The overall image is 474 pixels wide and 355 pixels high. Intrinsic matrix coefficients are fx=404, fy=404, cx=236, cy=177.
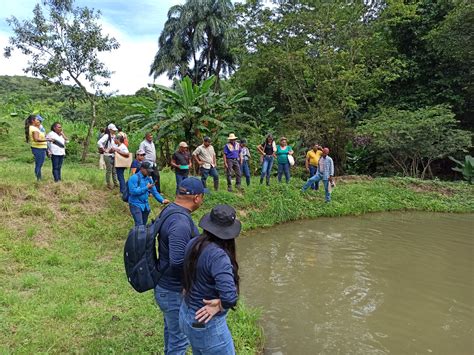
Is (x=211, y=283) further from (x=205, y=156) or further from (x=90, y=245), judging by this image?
(x=205, y=156)

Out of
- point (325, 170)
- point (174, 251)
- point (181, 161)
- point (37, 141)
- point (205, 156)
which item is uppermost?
point (37, 141)

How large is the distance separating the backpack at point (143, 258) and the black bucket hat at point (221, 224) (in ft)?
1.44

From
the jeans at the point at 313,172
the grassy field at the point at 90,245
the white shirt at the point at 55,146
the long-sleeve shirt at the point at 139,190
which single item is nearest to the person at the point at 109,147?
the grassy field at the point at 90,245

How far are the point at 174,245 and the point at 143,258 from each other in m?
0.33

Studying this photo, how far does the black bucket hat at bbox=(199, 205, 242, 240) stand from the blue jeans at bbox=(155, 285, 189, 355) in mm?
763

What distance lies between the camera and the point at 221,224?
271cm

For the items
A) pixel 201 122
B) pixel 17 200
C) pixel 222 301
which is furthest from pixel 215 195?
pixel 222 301

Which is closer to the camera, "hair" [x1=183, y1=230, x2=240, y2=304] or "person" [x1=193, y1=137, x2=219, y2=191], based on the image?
"hair" [x1=183, y1=230, x2=240, y2=304]

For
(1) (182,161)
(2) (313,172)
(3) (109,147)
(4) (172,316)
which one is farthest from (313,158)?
(4) (172,316)

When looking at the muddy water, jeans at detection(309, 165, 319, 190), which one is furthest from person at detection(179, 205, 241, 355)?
jeans at detection(309, 165, 319, 190)

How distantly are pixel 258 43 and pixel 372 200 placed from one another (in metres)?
8.90

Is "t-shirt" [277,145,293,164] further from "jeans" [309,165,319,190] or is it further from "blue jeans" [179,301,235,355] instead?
"blue jeans" [179,301,235,355]

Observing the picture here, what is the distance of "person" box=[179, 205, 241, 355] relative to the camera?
8.52 ft

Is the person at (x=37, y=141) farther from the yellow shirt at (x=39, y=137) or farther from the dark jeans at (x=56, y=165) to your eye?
the dark jeans at (x=56, y=165)
